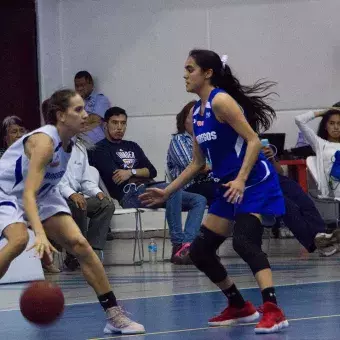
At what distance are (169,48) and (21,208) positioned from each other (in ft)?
30.3

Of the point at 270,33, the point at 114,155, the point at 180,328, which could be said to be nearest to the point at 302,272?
the point at 114,155

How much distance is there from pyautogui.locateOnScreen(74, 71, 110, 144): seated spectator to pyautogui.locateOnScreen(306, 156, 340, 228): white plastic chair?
2809 millimetres

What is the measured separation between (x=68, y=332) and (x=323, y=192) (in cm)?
650

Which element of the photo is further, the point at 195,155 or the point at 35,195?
the point at 195,155

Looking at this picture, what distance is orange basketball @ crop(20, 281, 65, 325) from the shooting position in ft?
23.2

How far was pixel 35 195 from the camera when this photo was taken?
7.42 metres

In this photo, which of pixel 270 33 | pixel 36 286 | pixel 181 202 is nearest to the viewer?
pixel 36 286

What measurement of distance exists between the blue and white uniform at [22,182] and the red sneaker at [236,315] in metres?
1.27

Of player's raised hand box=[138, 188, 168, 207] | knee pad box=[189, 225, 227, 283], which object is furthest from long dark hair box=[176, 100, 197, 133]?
knee pad box=[189, 225, 227, 283]

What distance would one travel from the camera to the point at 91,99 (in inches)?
634

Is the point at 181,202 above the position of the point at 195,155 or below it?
below

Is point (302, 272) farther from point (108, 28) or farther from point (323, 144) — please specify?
point (108, 28)

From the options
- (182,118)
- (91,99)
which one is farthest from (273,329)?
(91,99)

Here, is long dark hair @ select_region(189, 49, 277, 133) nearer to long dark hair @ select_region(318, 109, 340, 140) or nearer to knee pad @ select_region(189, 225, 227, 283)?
knee pad @ select_region(189, 225, 227, 283)
